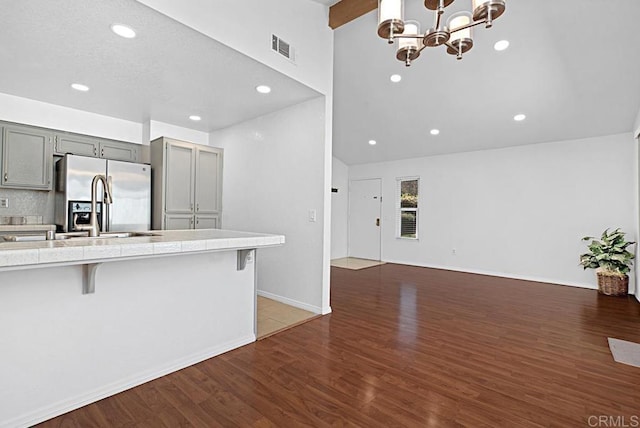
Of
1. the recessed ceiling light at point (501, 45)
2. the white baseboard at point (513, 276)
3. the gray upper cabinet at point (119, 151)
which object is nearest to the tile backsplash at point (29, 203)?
the gray upper cabinet at point (119, 151)

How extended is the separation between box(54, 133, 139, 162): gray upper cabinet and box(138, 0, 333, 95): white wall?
2790mm

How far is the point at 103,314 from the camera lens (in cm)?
197

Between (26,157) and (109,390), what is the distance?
10.5 feet

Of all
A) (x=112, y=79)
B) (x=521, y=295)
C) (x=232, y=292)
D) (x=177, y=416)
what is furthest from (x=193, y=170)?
(x=521, y=295)

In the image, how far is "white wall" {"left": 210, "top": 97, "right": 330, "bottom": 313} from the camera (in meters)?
3.66

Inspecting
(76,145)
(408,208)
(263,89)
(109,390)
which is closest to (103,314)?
(109,390)

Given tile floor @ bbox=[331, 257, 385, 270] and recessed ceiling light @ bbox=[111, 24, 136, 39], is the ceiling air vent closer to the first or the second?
recessed ceiling light @ bbox=[111, 24, 136, 39]

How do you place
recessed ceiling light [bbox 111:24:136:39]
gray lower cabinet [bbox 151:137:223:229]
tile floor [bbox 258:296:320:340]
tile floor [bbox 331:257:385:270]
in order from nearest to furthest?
1. recessed ceiling light [bbox 111:24:136:39]
2. tile floor [bbox 258:296:320:340]
3. gray lower cabinet [bbox 151:137:223:229]
4. tile floor [bbox 331:257:385:270]

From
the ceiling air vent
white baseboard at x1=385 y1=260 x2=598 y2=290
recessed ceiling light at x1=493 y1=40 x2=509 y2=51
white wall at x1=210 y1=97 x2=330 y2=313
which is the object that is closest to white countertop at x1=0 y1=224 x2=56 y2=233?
white wall at x1=210 y1=97 x2=330 y2=313

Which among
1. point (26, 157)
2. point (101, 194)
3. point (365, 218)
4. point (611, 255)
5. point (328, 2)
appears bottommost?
point (611, 255)

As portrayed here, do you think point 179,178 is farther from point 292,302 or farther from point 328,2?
point 328,2

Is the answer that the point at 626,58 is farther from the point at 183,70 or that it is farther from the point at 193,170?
the point at 193,170

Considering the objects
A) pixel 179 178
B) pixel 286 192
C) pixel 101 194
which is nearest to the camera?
pixel 101 194

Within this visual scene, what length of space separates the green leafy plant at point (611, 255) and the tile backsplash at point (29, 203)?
24.1ft
